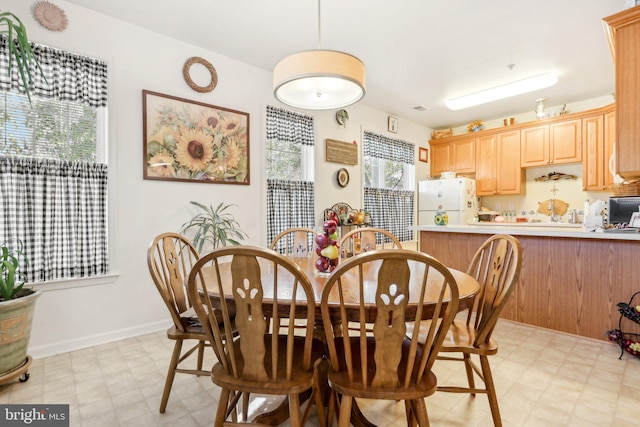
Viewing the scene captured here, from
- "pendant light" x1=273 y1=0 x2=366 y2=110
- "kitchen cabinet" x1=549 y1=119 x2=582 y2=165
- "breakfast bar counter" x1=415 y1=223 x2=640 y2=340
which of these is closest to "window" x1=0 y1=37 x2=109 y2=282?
"pendant light" x1=273 y1=0 x2=366 y2=110

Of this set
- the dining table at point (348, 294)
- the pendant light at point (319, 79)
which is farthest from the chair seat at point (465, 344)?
the pendant light at point (319, 79)

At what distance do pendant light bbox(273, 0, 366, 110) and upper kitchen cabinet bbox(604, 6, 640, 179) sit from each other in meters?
1.88

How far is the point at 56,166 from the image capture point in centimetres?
241

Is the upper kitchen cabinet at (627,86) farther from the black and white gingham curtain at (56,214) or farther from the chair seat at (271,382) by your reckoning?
the black and white gingham curtain at (56,214)

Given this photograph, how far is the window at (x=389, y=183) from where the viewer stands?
16.0 ft

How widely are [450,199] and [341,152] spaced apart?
209 centimetres

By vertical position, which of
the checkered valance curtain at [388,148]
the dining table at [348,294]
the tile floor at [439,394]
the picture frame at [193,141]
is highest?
the checkered valance curtain at [388,148]

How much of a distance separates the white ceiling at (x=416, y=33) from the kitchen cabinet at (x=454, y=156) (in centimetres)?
161

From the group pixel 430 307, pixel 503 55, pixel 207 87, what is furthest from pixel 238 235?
pixel 503 55

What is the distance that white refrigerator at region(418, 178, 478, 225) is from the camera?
5023 mm

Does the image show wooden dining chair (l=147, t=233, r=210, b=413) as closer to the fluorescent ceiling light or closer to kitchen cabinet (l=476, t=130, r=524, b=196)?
the fluorescent ceiling light

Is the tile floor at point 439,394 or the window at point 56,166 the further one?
the window at point 56,166

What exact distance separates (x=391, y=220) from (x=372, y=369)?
13.4 ft

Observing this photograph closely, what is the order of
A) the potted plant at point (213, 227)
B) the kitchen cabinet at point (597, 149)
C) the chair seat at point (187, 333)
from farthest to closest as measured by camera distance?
1. the kitchen cabinet at point (597, 149)
2. the potted plant at point (213, 227)
3. the chair seat at point (187, 333)
